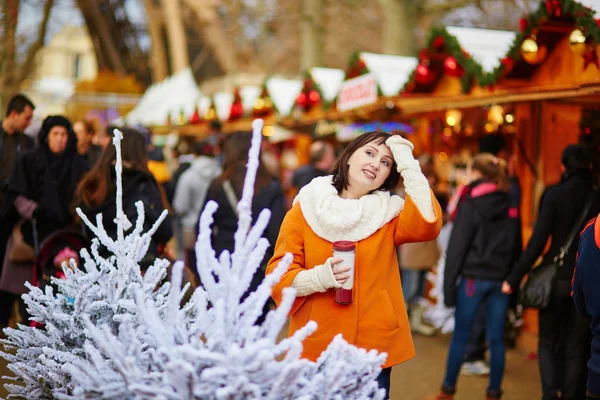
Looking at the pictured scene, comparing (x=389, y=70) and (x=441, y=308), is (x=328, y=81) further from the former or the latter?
(x=441, y=308)

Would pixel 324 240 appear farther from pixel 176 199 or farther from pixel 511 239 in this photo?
pixel 176 199

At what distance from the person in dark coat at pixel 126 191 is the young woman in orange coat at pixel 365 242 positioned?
5.40 feet

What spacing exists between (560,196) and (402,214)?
2.30 metres

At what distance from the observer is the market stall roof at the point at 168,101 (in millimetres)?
20844

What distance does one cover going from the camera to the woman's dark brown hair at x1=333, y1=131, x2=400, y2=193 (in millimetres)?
3482

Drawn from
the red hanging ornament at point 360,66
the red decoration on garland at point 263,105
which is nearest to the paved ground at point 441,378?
the red hanging ornament at point 360,66

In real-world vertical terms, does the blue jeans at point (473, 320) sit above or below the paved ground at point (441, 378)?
above

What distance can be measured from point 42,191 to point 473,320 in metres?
3.31

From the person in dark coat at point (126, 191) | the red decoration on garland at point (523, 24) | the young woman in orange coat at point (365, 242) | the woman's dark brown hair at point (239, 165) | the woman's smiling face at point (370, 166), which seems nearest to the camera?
the young woman in orange coat at point (365, 242)

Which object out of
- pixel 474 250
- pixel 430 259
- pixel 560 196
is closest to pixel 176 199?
pixel 430 259

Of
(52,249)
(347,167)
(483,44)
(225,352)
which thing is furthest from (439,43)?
(225,352)

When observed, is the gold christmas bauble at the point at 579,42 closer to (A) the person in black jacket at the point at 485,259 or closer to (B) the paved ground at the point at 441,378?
(A) the person in black jacket at the point at 485,259

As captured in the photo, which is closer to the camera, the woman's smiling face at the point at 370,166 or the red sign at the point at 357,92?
the woman's smiling face at the point at 370,166

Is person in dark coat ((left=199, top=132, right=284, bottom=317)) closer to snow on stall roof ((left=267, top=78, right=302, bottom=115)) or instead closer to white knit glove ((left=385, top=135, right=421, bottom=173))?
white knit glove ((left=385, top=135, right=421, bottom=173))
